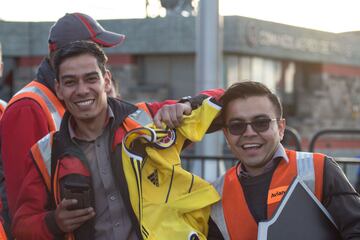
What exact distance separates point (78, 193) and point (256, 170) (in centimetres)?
79

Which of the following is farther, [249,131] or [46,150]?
[46,150]

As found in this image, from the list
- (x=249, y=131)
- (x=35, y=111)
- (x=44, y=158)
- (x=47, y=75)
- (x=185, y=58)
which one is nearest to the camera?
(x=249, y=131)

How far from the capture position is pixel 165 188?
2.94 meters

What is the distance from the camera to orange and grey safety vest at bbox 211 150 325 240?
111 inches

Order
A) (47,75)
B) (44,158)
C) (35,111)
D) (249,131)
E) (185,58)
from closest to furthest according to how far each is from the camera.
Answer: (249,131)
(44,158)
(35,111)
(47,75)
(185,58)

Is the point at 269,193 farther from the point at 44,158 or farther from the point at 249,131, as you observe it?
the point at 44,158

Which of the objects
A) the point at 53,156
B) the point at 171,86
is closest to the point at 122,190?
the point at 53,156

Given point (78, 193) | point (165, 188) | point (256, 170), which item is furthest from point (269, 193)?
point (78, 193)

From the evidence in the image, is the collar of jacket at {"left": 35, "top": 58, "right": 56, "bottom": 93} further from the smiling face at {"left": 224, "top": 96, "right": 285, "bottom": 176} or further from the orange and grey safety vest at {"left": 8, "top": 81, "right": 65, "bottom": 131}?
the smiling face at {"left": 224, "top": 96, "right": 285, "bottom": 176}

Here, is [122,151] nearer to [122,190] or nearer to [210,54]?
[122,190]

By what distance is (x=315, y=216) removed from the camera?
9.00 feet

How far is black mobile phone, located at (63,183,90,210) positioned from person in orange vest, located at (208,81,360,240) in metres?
0.58

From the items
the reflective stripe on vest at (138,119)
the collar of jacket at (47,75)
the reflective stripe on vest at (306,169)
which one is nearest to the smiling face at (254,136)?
the reflective stripe on vest at (306,169)

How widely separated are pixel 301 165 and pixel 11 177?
144 centimetres
